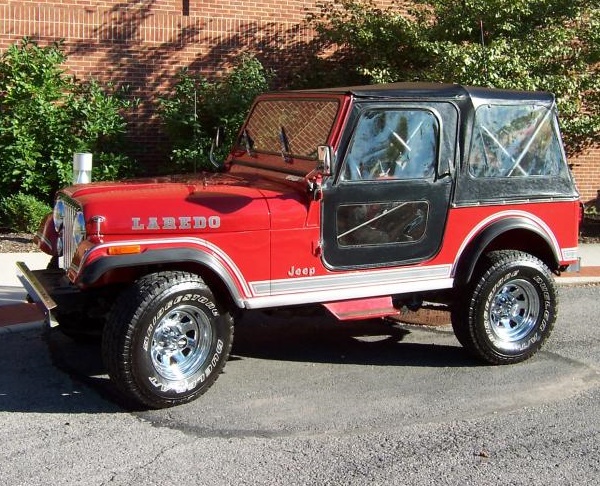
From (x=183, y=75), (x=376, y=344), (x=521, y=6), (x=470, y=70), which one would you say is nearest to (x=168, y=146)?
(x=183, y=75)

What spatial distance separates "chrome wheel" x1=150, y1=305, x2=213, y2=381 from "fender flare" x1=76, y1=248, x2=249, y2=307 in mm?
267

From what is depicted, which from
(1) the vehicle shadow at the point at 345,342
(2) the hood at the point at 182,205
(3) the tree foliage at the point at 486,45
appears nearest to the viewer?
(2) the hood at the point at 182,205

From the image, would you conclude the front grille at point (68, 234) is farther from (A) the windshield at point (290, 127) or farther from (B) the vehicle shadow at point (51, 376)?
(A) the windshield at point (290, 127)

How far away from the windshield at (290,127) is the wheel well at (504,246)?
55.2 inches

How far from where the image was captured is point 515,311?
6090mm

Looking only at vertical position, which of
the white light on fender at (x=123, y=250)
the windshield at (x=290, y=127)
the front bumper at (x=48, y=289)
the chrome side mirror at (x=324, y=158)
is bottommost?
the front bumper at (x=48, y=289)

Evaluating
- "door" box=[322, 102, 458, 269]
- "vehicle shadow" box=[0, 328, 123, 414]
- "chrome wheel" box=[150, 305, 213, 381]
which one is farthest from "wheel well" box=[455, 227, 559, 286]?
"vehicle shadow" box=[0, 328, 123, 414]

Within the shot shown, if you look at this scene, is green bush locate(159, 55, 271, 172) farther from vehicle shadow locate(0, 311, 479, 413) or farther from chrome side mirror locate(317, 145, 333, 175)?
chrome side mirror locate(317, 145, 333, 175)

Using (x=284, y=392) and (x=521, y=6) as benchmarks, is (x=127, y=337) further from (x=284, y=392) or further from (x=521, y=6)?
(x=521, y=6)

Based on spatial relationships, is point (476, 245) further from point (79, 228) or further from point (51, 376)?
point (51, 376)

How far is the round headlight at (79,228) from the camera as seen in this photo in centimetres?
485

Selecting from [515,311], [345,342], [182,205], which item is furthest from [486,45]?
[182,205]

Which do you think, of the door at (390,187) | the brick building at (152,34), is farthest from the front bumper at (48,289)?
the brick building at (152,34)

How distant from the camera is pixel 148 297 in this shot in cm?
468
